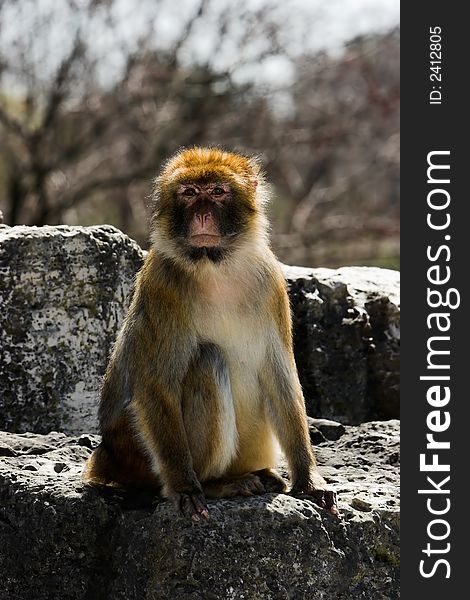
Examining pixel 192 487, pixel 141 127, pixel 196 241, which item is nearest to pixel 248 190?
pixel 196 241

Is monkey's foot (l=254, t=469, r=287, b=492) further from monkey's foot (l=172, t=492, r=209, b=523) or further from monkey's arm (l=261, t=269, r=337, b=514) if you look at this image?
monkey's foot (l=172, t=492, r=209, b=523)

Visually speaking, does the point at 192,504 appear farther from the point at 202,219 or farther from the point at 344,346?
the point at 344,346

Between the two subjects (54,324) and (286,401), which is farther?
(54,324)

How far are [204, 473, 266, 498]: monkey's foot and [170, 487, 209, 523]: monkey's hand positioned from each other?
7.3 inches

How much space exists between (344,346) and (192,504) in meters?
2.89

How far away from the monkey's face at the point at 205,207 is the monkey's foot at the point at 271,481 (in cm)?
105

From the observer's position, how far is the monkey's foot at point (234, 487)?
482 centimetres

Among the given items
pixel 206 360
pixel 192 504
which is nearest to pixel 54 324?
pixel 206 360

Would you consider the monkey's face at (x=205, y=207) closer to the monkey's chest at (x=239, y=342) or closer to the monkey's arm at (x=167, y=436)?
the monkey's chest at (x=239, y=342)

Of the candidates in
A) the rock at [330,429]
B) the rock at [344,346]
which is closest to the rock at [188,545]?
the rock at [330,429]

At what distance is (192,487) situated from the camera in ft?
15.4

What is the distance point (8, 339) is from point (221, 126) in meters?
8.43

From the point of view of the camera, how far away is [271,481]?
506cm

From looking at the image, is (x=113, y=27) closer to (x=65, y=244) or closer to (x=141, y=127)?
(x=141, y=127)
